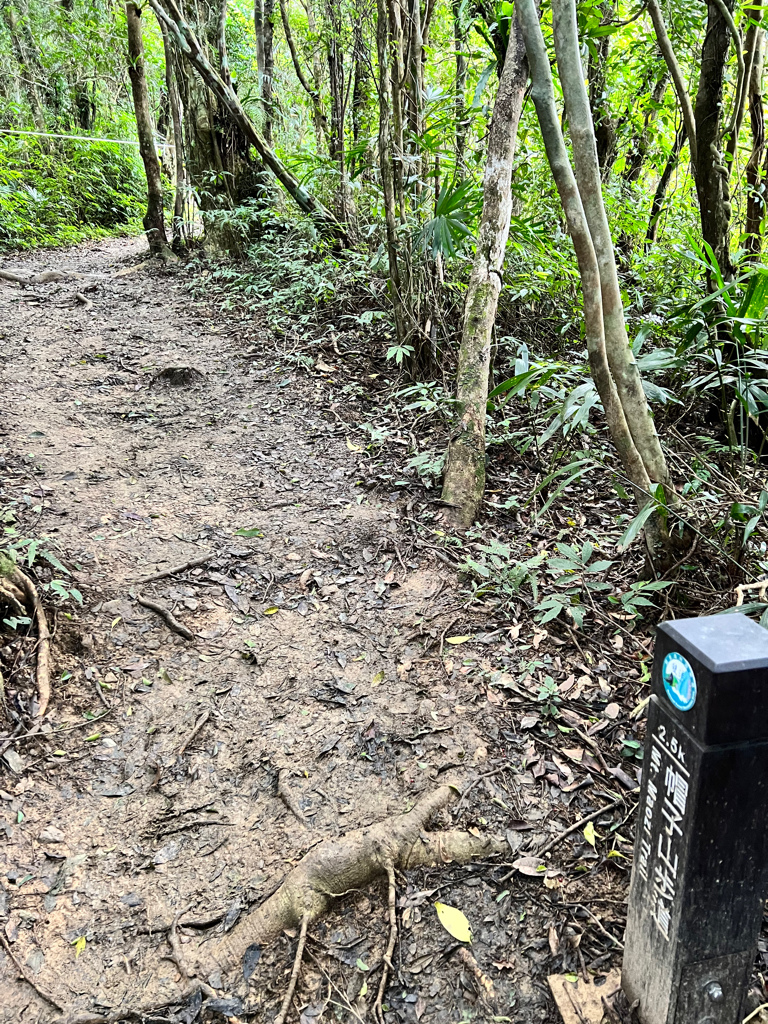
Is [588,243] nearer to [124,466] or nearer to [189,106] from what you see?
[124,466]

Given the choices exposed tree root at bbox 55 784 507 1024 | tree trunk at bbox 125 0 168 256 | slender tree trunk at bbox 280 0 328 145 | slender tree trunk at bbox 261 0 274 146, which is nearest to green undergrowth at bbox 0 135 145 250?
tree trunk at bbox 125 0 168 256

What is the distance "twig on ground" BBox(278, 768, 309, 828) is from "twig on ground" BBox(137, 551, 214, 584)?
146 centimetres

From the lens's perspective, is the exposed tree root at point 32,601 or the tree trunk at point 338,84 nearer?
the exposed tree root at point 32,601

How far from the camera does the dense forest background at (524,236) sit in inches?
116

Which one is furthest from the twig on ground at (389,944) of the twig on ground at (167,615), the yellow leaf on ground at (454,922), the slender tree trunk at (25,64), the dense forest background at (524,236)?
the slender tree trunk at (25,64)

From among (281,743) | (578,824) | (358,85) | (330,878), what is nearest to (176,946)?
(330,878)

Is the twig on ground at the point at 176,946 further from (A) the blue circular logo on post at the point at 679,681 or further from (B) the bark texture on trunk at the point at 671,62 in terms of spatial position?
(B) the bark texture on trunk at the point at 671,62

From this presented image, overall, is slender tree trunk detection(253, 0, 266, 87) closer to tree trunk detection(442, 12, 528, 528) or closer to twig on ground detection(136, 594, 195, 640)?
tree trunk detection(442, 12, 528, 528)

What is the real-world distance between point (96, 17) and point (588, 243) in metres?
14.1

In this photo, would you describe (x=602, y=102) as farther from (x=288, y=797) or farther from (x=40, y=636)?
(x=288, y=797)

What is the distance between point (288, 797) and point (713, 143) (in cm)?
463

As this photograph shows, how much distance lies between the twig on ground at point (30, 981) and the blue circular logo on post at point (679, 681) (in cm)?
192

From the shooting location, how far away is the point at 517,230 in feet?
18.4

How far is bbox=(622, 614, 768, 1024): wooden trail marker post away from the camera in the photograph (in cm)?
125
